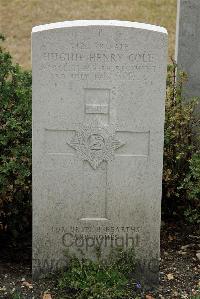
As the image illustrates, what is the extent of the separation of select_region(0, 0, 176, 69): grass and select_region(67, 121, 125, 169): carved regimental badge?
9.79 meters

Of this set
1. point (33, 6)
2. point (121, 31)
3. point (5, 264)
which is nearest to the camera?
point (121, 31)

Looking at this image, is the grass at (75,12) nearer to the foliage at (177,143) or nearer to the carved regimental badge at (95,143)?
the foliage at (177,143)

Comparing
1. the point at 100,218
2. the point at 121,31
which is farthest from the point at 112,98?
the point at 100,218

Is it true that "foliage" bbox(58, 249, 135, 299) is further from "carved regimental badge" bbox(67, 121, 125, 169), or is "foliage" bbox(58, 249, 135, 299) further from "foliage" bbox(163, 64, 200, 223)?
"foliage" bbox(163, 64, 200, 223)

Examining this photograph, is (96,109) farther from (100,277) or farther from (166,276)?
(166,276)

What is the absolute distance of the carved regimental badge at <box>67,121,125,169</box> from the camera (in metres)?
4.64

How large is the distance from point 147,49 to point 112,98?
396 millimetres

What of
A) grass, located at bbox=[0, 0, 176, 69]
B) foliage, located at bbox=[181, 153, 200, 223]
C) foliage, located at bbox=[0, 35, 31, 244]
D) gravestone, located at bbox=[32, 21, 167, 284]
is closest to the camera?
gravestone, located at bbox=[32, 21, 167, 284]

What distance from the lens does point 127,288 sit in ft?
15.8

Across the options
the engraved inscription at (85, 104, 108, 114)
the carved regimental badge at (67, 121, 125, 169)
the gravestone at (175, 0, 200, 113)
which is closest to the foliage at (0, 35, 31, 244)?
the carved regimental badge at (67, 121, 125, 169)

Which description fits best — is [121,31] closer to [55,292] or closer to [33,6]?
[55,292]

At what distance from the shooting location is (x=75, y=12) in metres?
15.7

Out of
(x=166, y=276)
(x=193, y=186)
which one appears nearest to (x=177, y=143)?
(x=193, y=186)

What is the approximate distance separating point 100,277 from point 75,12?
11.7 metres
